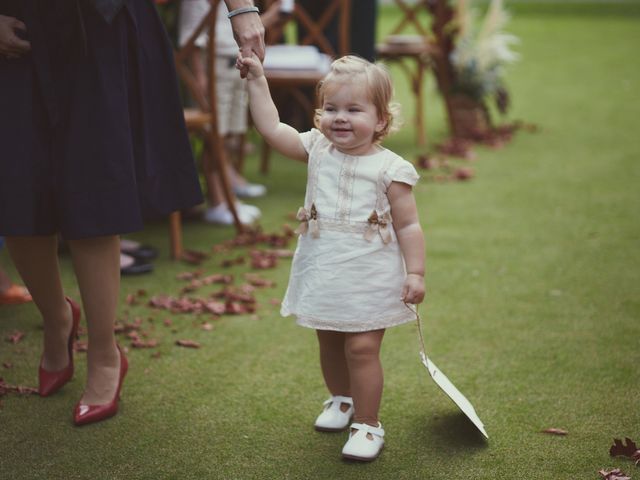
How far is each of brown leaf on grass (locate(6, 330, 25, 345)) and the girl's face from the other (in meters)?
1.34

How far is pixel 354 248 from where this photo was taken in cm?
186

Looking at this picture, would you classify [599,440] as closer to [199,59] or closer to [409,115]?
[199,59]

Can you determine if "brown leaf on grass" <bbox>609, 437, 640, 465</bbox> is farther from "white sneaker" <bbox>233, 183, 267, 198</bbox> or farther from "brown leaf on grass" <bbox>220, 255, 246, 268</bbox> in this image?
"white sneaker" <bbox>233, 183, 267, 198</bbox>

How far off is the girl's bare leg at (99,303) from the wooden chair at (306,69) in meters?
2.51

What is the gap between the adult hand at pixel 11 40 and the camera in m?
1.80

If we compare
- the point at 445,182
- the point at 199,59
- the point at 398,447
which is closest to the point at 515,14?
the point at 445,182

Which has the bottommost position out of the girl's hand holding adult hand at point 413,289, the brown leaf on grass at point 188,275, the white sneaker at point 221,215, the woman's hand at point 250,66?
the white sneaker at point 221,215

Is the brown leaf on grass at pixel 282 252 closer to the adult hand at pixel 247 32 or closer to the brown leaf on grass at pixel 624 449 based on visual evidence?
the adult hand at pixel 247 32

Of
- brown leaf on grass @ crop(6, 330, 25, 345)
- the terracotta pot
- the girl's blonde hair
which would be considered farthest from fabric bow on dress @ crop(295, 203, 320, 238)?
the terracotta pot

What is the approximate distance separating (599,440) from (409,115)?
5.44 metres

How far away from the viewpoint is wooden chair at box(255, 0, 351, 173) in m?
4.38

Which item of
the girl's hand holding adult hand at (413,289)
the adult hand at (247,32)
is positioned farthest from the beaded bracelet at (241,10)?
the girl's hand holding adult hand at (413,289)

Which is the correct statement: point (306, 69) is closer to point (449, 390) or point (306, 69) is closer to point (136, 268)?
point (136, 268)

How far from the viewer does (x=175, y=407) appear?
2195mm
